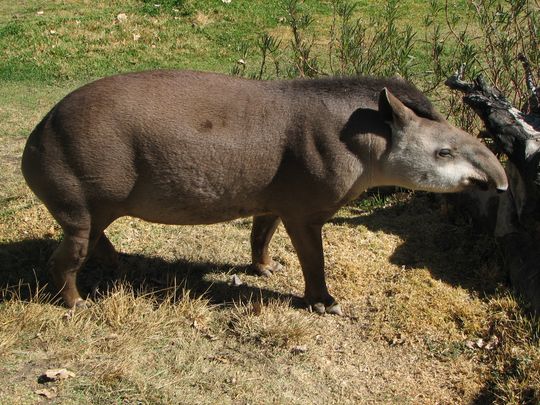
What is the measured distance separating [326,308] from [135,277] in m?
1.66

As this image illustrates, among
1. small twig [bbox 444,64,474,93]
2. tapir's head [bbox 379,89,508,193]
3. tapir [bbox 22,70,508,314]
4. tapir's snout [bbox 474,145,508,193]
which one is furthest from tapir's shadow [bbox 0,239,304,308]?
small twig [bbox 444,64,474,93]

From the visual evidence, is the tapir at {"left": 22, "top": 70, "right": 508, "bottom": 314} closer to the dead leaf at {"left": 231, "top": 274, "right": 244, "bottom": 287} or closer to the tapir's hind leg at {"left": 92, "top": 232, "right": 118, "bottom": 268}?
the tapir's hind leg at {"left": 92, "top": 232, "right": 118, "bottom": 268}

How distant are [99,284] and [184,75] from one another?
1.95 metres

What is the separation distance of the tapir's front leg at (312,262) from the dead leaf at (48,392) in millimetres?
2038

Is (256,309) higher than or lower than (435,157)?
lower

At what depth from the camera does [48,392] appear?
448cm

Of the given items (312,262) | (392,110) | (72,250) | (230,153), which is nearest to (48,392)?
(72,250)

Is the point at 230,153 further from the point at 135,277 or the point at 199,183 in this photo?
the point at 135,277

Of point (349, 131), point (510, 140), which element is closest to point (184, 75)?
point (349, 131)

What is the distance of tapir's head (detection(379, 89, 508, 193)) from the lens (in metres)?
5.31

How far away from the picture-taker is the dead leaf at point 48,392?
4461 millimetres

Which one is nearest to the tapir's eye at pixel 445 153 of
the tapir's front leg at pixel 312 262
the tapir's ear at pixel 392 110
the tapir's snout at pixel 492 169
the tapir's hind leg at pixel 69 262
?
the tapir's snout at pixel 492 169

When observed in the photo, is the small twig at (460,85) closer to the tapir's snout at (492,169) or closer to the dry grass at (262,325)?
the tapir's snout at (492,169)

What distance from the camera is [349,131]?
5.25 metres
